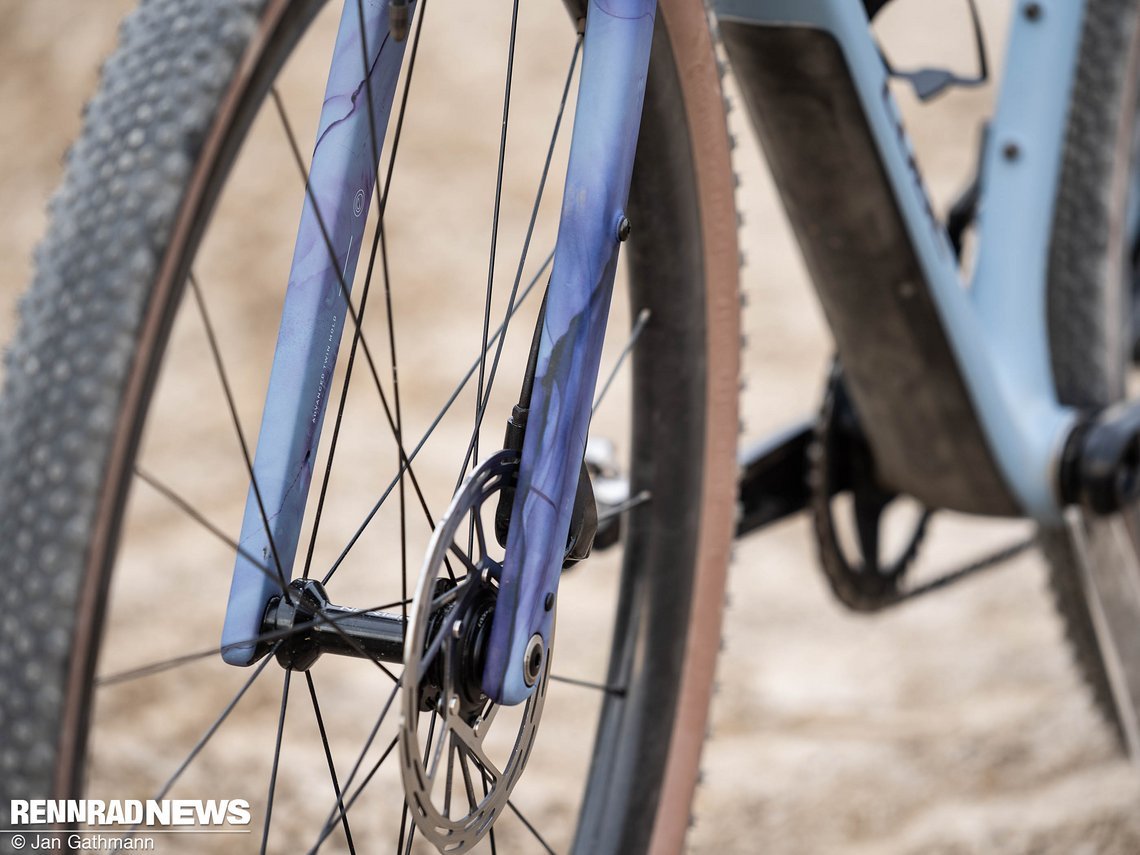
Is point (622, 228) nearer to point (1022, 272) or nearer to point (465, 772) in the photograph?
point (465, 772)

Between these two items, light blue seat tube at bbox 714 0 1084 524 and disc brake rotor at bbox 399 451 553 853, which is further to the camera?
light blue seat tube at bbox 714 0 1084 524

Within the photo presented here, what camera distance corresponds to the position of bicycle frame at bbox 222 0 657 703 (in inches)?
22.7

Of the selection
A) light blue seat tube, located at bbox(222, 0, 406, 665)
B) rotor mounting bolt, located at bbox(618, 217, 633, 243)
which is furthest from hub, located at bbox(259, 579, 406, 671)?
rotor mounting bolt, located at bbox(618, 217, 633, 243)

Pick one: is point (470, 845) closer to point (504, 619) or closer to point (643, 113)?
point (504, 619)

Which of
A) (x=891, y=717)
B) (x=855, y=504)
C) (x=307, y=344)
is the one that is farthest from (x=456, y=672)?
(x=891, y=717)

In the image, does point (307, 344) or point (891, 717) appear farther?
point (891, 717)

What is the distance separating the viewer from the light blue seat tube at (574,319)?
0.60m

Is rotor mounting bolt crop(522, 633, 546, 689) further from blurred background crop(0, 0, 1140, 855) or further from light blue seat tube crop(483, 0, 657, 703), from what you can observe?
blurred background crop(0, 0, 1140, 855)

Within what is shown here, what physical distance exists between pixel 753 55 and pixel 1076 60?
0.35 metres

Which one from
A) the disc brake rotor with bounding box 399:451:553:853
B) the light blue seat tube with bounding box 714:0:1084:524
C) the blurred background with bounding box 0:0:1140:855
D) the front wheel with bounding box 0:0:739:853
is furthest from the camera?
the blurred background with bounding box 0:0:1140:855

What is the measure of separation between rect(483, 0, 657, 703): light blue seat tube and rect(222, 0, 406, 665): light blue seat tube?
0.10 m

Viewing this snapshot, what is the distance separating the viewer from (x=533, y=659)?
612 mm

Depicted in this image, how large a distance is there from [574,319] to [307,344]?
0.13m

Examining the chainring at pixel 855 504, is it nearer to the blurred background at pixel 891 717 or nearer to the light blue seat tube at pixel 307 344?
the blurred background at pixel 891 717
